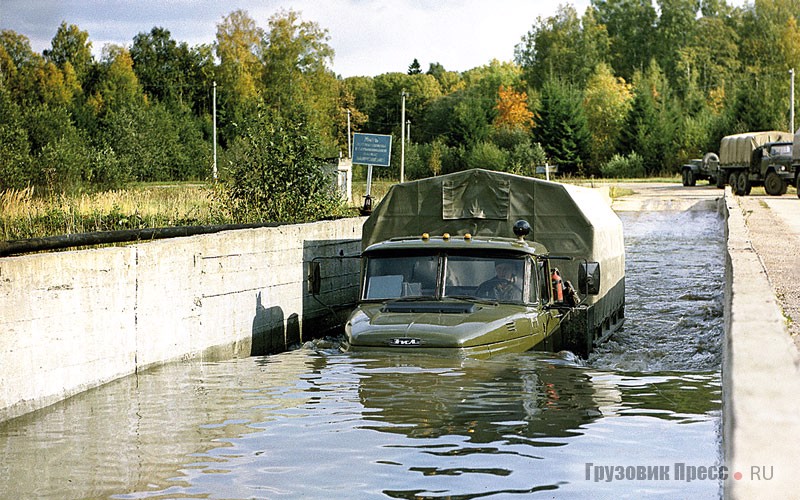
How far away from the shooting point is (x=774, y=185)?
150 feet

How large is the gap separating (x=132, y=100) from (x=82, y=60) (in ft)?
50.0

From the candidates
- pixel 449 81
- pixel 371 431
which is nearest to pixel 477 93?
pixel 449 81

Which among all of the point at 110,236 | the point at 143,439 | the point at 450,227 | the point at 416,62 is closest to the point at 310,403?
the point at 143,439

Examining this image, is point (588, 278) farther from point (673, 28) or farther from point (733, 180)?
point (673, 28)

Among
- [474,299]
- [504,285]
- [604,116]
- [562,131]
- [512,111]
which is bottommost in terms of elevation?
[474,299]

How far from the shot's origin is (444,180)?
14.2m

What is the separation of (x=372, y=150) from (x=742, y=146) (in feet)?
74.2

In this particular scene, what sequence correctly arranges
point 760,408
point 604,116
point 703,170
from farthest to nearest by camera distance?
point 604,116, point 703,170, point 760,408

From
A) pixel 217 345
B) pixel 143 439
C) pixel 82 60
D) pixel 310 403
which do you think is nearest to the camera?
pixel 143 439

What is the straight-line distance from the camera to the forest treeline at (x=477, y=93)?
3095 inches

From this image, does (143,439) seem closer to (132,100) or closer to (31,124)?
(31,124)

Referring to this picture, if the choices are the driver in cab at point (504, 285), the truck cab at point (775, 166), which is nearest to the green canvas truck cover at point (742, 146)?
the truck cab at point (775, 166)

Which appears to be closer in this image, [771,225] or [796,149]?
[771,225]

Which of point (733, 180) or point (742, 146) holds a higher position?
point (742, 146)
